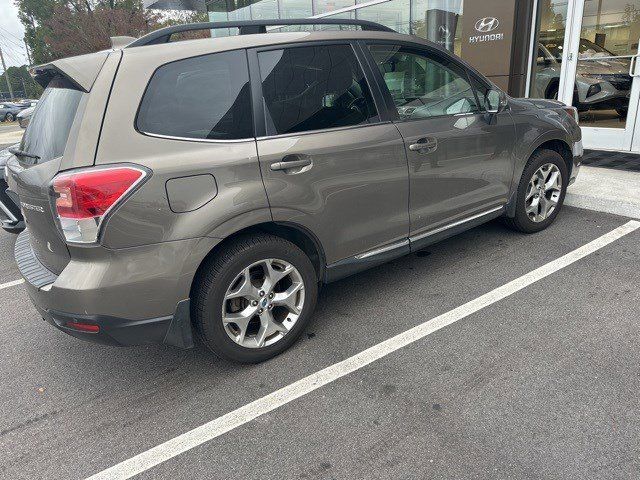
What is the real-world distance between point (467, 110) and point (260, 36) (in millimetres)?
1712

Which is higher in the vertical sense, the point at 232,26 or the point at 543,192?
the point at 232,26

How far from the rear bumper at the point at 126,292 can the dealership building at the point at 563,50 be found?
6881 millimetres

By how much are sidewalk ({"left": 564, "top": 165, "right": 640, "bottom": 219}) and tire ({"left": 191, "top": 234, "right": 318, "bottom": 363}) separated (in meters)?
3.51

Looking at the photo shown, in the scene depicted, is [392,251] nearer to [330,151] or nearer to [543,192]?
[330,151]

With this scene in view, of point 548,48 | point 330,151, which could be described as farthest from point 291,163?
point 548,48

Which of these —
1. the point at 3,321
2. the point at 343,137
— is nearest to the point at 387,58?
the point at 343,137

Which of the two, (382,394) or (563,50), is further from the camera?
(563,50)

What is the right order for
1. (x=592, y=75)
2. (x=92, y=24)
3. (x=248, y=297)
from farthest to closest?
(x=92, y=24) < (x=592, y=75) < (x=248, y=297)

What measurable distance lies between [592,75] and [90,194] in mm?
7512

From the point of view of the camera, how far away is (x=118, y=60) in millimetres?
2309

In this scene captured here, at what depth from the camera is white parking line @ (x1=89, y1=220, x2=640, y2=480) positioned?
2.16 metres

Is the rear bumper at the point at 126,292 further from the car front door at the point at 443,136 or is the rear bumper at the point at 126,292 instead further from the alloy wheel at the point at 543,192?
the alloy wheel at the point at 543,192

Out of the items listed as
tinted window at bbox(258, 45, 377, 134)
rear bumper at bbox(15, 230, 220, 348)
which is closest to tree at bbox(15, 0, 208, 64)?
tinted window at bbox(258, 45, 377, 134)

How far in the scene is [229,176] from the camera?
2410mm
